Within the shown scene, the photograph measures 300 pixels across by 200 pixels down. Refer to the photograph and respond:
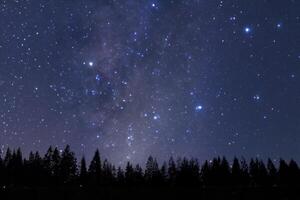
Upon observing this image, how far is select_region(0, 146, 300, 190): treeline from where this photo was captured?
7400cm

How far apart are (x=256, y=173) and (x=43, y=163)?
46.3 m

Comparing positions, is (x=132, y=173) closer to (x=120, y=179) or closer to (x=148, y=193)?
(x=120, y=179)

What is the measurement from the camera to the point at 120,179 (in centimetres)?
8925

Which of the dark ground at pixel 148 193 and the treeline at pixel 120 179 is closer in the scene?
the dark ground at pixel 148 193

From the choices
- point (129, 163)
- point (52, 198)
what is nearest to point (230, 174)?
point (129, 163)

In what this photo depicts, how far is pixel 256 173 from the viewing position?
84.2 m

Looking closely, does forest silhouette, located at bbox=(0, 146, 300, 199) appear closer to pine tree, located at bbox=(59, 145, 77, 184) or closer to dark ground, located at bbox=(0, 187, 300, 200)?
pine tree, located at bbox=(59, 145, 77, 184)

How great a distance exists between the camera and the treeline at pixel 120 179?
7400 centimetres

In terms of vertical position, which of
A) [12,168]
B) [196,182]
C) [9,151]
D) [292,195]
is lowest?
[292,195]

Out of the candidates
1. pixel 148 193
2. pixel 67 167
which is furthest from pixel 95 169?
pixel 148 193

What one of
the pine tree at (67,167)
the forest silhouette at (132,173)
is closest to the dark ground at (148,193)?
the forest silhouette at (132,173)

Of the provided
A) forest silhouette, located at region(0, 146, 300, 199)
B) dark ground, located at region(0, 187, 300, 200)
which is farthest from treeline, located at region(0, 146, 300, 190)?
dark ground, located at region(0, 187, 300, 200)

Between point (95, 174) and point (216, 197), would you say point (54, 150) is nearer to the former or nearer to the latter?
point (95, 174)

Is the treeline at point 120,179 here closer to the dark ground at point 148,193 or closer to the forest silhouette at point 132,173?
the forest silhouette at point 132,173
